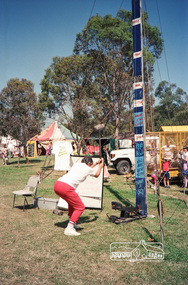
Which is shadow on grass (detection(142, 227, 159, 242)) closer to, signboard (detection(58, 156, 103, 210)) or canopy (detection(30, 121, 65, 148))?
signboard (detection(58, 156, 103, 210))

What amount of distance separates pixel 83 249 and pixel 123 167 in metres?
11.0

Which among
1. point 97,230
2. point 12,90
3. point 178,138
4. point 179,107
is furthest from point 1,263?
point 179,107

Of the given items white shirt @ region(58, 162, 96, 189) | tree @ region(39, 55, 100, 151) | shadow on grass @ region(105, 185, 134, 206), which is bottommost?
shadow on grass @ region(105, 185, 134, 206)

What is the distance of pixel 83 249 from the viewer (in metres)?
4.71

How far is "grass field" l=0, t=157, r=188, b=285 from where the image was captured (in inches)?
145

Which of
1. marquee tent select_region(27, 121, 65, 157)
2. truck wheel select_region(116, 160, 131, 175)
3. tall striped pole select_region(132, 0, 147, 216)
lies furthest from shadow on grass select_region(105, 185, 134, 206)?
marquee tent select_region(27, 121, 65, 157)

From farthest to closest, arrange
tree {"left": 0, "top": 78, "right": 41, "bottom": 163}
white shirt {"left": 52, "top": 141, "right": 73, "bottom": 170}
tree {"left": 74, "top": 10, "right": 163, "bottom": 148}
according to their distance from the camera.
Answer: tree {"left": 0, "top": 78, "right": 41, "bottom": 163}
tree {"left": 74, "top": 10, "right": 163, "bottom": 148}
white shirt {"left": 52, "top": 141, "right": 73, "bottom": 170}

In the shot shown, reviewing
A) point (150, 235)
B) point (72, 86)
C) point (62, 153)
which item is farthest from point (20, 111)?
point (150, 235)

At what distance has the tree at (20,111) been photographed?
2511 centimetres

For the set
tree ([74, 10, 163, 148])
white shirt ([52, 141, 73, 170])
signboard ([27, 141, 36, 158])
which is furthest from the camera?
signboard ([27, 141, 36, 158])

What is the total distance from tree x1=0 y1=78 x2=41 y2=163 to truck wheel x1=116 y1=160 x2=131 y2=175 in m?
13.0

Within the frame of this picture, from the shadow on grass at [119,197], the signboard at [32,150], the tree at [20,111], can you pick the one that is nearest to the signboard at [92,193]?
the shadow on grass at [119,197]

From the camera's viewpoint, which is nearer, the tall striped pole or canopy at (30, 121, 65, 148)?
the tall striped pole

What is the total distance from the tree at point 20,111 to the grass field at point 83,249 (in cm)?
1843
